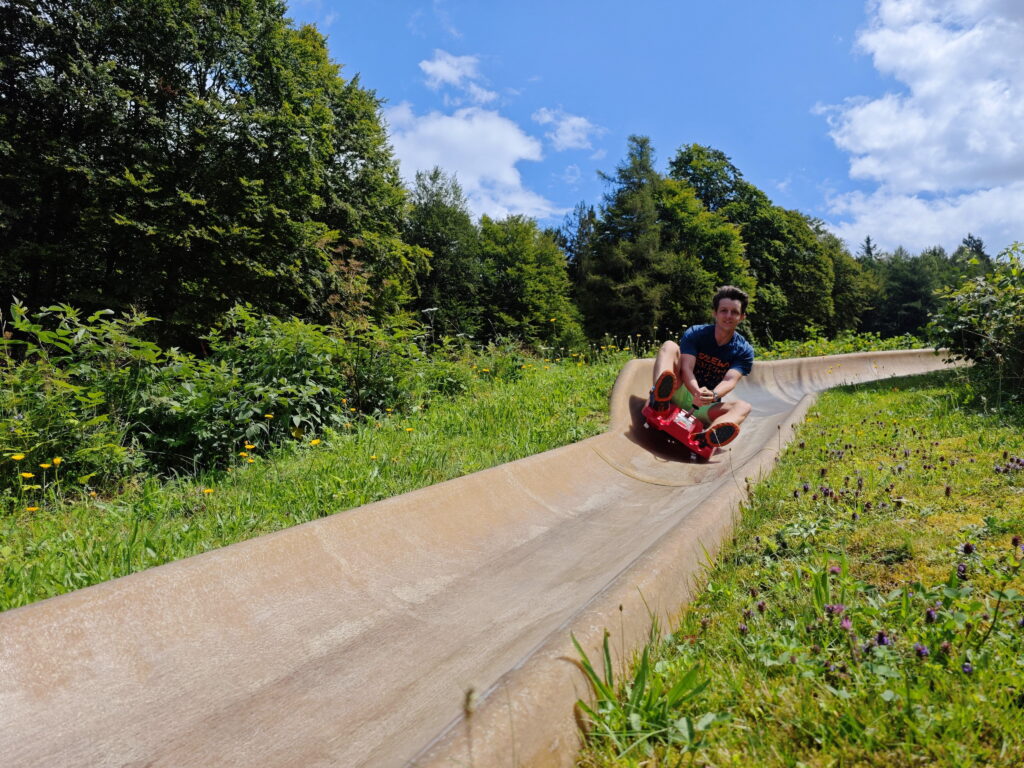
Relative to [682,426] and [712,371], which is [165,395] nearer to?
[682,426]

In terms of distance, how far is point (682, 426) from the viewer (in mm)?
5867

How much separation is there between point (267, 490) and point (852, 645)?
131 inches

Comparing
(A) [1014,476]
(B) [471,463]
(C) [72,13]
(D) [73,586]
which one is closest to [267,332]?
(B) [471,463]

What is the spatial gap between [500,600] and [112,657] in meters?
1.44

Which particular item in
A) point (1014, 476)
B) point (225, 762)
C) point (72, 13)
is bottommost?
point (225, 762)

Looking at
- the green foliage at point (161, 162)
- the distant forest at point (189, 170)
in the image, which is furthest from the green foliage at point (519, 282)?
the green foliage at point (161, 162)

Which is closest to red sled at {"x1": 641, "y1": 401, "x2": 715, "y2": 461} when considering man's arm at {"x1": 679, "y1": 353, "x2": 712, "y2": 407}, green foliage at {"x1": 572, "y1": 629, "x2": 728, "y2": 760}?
man's arm at {"x1": 679, "y1": 353, "x2": 712, "y2": 407}

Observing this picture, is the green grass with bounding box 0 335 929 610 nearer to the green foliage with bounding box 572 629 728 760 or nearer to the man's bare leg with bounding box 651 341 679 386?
the man's bare leg with bounding box 651 341 679 386

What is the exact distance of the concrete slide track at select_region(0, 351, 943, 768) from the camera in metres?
1.65

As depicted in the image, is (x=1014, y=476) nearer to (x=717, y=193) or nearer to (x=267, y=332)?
(x=267, y=332)

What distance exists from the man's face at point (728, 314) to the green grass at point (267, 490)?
1508mm

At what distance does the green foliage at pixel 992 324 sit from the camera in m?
6.31

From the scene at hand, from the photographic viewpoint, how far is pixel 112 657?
1948 millimetres

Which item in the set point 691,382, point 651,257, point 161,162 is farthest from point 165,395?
point 651,257
